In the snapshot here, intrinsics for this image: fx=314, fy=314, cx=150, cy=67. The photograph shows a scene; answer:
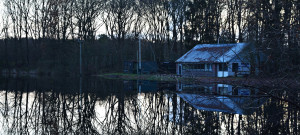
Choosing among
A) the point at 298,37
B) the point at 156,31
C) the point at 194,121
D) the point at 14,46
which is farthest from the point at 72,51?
the point at 298,37

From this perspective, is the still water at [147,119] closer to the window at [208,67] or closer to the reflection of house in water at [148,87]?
the reflection of house in water at [148,87]

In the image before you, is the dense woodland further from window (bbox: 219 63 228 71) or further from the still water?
the still water

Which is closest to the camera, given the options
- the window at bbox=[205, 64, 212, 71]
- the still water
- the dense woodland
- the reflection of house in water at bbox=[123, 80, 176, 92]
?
the still water

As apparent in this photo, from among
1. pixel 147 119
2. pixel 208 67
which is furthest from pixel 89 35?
pixel 147 119

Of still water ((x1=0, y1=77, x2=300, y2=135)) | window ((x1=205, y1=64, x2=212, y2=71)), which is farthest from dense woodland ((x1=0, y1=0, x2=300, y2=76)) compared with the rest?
still water ((x1=0, y1=77, x2=300, y2=135))

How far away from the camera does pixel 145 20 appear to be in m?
59.4

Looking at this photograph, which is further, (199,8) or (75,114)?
(199,8)

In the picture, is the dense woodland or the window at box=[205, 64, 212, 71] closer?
the window at box=[205, 64, 212, 71]

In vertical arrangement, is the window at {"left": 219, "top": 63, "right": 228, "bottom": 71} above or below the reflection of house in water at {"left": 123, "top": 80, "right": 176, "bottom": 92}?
above

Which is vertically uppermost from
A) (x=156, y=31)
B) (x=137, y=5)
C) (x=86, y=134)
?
(x=137, y=5)

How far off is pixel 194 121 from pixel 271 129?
8.65ft

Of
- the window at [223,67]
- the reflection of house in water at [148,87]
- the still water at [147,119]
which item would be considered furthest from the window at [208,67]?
the still water at [147,119]

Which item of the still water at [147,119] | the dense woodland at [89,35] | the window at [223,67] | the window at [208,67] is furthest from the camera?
the dense woodland at [89,35]

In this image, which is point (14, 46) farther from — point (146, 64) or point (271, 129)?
point (271, 129)
